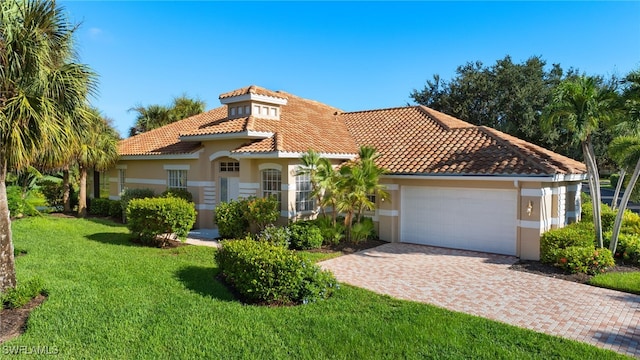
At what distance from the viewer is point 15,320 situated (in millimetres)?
7500

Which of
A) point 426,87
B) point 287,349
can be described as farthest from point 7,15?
point 426,87

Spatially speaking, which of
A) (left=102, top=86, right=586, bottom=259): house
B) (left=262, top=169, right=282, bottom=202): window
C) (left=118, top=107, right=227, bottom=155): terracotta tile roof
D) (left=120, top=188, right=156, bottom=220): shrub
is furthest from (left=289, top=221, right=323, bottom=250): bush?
(left=120, top=188, right=156, bottom=220): shrub

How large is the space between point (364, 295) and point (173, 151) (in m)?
13.8

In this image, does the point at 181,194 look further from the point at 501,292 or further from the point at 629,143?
the point at 629,143

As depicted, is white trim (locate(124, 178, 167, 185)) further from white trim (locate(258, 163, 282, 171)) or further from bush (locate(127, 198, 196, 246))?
white trim (locate(258, 163, 282, 171))

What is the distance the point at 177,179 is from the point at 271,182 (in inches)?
244

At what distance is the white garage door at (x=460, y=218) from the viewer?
13711 mm

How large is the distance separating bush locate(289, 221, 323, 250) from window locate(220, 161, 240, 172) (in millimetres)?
5046

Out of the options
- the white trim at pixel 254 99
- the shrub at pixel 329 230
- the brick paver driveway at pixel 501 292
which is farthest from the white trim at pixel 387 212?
the white trim at pixel 254 99

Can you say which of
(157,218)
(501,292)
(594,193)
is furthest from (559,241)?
(157,218)

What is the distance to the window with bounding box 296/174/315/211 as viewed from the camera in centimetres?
1591

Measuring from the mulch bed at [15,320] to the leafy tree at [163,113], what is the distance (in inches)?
990

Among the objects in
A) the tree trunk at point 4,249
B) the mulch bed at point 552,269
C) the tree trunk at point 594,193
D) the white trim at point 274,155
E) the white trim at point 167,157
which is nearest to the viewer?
the tree trunk at point 4,249

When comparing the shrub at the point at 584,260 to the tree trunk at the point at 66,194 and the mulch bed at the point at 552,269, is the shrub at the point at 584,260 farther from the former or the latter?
the tree trunk at the point at 66,194
